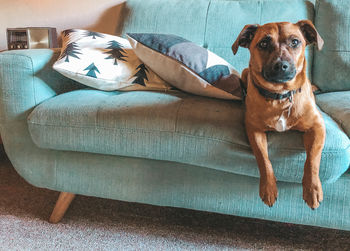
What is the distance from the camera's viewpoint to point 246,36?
1.13 m

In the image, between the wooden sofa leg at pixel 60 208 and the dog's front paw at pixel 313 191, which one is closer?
the dog's front paw at pixel 313 191

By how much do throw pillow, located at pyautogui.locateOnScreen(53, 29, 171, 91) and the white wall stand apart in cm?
72

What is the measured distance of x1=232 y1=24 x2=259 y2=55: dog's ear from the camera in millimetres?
1084

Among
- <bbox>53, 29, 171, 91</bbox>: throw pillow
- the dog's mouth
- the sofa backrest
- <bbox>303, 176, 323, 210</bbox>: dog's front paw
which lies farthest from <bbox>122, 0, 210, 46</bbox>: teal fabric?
<bbox>303, 176, 323, 210</bbox>: dog's front paw

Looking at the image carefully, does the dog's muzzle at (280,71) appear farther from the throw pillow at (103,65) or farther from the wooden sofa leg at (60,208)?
the wooden sofa leg at (60,208)

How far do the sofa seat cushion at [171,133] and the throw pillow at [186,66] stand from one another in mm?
50

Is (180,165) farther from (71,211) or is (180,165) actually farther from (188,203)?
(71,211)

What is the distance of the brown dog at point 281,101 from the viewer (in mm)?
903

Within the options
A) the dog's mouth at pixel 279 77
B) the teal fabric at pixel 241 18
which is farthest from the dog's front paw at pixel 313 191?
the teal fabric at pixel 241 18

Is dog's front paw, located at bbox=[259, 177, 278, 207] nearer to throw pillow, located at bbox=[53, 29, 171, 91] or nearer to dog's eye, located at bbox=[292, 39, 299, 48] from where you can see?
dog's eye, located at bbox=[292, 39, 299, 48]

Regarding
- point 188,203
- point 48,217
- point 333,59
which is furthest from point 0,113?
point 333,59

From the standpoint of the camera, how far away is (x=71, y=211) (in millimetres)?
1349

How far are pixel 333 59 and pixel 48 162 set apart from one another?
52.5 inches

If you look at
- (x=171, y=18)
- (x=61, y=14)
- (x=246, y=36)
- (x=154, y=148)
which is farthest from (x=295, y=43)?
(x=61, y=14)
